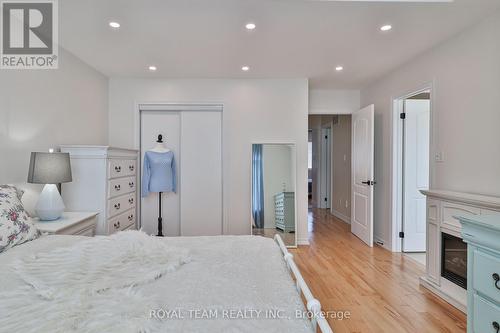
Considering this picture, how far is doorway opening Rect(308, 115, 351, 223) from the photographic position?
5.56m

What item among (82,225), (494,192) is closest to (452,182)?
(494,192)

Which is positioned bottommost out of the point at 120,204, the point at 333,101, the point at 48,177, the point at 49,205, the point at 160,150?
the point at 120,204

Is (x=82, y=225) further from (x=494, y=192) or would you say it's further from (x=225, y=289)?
(x=494, y=192)

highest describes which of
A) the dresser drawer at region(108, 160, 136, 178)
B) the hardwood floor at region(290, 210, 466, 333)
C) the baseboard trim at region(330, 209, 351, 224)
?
the dresser drawer at region(108, 160, 136, 178)

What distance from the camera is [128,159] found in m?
3.48

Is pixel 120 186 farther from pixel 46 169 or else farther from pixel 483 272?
pixel 483 272

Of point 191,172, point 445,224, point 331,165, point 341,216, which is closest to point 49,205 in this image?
point 191,172

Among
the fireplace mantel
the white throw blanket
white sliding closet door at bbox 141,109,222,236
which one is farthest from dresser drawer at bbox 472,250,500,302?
white sliding closet door at bbox 141,109,222,236

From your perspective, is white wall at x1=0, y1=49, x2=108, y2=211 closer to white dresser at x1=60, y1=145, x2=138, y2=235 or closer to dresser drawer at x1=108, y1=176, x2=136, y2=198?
white dresser at x1=60, y1=145, x2=138, y2=235

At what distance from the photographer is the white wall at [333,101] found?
14.8ft

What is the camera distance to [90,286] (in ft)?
3.66

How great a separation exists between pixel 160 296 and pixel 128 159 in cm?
275

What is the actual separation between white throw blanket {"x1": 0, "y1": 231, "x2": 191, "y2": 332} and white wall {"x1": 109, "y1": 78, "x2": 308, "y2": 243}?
233 centimetres

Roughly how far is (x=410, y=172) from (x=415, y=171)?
7 cm
